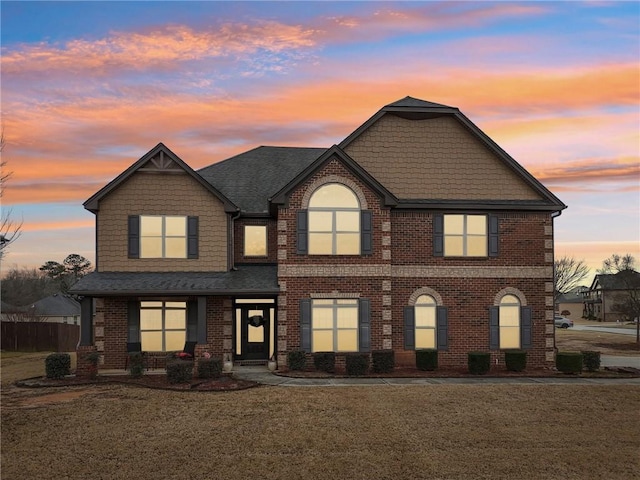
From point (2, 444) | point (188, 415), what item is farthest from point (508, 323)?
point (2, 444)

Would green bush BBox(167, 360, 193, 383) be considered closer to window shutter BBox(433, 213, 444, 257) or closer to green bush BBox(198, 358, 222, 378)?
green bush BBox(198, 358, 222, 378)

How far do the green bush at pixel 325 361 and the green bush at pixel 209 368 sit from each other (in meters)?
3.84

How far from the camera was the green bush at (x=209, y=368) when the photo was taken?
20688 millimetres

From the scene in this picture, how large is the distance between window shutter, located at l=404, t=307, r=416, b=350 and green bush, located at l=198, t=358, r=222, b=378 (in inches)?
303

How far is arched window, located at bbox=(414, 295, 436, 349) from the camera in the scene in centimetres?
2422

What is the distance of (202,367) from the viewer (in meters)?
20.7

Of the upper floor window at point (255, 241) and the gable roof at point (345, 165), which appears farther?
the upper floor window at point (255, 241)

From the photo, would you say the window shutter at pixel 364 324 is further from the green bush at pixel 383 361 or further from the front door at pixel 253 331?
the front door at pixel 253 331

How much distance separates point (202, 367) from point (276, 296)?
4.68 meters

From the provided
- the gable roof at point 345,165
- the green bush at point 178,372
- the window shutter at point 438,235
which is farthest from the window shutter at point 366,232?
the green bush at point 178,372

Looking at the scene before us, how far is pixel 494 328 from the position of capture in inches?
965

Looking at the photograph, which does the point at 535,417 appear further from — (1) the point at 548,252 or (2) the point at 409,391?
(1) the point at 548,252

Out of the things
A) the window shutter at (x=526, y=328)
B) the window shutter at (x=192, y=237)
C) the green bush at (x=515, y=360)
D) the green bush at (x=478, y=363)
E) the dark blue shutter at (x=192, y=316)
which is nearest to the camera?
the green bush at (x=478, y=363)

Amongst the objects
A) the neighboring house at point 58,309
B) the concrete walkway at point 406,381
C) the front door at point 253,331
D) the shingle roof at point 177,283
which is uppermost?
the shingle roof at point 177,283
